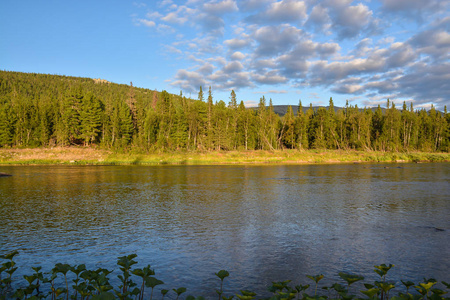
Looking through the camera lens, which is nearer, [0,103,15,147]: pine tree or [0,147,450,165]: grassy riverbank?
[0,147,450,165]: grassy riverbank

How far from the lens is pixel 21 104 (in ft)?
317

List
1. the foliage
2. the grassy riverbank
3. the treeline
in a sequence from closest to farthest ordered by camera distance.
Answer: the foliage, the grassy riverbank, the treeline

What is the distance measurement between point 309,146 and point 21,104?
343ft

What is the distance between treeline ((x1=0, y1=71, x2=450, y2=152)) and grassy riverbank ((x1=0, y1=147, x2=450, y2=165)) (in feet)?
20.5

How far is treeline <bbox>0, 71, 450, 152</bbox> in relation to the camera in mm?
93188

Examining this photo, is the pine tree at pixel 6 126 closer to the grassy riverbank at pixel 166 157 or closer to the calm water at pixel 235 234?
the grassy riverbank at pixel 166 157

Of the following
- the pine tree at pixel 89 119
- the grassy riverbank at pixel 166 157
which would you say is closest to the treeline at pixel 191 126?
the pine tree at pixel 89 119

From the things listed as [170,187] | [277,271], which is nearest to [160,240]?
[277,271]

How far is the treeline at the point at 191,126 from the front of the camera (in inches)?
3669

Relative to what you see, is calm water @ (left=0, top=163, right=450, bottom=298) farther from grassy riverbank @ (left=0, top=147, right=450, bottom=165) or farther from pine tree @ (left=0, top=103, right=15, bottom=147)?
pine tree @ (left=0, top=103, right=15, bottom=147)

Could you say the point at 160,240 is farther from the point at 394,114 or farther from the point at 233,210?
the point at 394,114

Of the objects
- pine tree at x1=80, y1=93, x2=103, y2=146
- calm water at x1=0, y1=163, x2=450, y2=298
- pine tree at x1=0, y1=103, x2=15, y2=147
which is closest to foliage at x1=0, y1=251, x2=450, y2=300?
calm water at x1=0, y1=163, x2=450, y2=298

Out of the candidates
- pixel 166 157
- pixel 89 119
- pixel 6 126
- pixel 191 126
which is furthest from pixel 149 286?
pixel 6 126

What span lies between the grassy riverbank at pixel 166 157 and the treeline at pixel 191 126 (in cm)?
624
